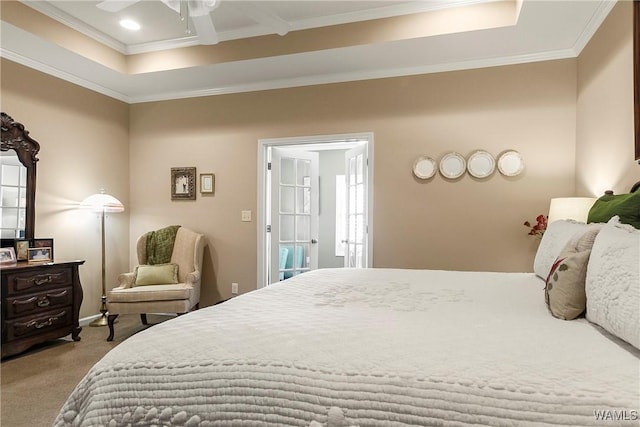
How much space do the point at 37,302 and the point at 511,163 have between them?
4.28 meters

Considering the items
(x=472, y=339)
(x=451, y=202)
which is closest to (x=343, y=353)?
(x=472, y=339)

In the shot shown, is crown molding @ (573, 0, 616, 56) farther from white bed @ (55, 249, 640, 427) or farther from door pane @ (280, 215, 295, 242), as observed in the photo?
door pane @ (280, 215, 295, 242)

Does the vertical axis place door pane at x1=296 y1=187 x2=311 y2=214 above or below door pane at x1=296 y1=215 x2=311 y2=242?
above

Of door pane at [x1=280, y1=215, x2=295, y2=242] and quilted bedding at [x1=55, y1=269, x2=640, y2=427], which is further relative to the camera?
door pane at [x1=280, y1=215, x2=295, y2=242]

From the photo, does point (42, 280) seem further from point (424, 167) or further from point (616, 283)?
point (616, 283)

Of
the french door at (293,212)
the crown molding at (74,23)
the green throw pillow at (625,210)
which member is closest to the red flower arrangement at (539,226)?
the green throw pillow at (625,210)

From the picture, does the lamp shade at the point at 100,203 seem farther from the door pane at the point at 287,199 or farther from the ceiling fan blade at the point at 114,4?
the ceiling fan blade at the point at 114,4

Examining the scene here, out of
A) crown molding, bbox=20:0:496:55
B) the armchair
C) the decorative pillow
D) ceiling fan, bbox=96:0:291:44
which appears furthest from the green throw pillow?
the decorative pillow

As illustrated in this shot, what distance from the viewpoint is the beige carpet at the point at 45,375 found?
2119 millimetres

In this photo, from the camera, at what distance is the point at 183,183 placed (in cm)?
439

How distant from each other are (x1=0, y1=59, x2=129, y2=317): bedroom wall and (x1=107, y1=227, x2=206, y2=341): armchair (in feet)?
1.88

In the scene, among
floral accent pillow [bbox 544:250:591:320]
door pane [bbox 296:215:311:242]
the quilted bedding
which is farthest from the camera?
door pane [bbox 296:215:311:242]

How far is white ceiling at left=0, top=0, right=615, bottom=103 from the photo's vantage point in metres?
2.83

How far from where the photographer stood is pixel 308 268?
4.69 meters
